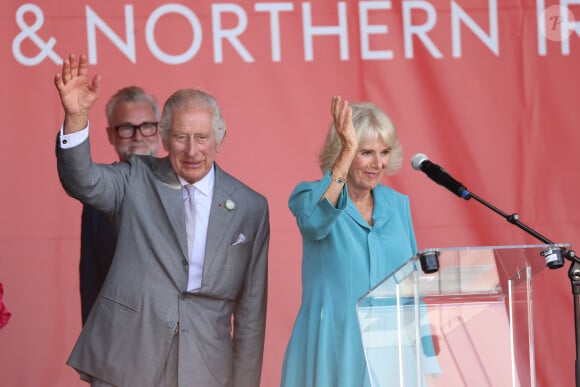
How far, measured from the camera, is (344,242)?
12.6 ft

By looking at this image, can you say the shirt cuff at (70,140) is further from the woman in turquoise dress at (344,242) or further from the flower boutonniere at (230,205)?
the woman in turquoise dress at (344,242)

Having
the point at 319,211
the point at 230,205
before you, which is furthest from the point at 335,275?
the point at 230,205

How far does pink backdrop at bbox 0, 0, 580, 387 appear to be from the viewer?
5.19 metres

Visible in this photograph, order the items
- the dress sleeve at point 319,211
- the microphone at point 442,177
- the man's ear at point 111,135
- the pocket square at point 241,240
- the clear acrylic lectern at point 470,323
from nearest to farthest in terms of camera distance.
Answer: the clear acrylic lectern at point 470,323
the microphone at point 442,177
the dress sleeve at point 319,211
the pocket square at point 241,240
the man's ear at point 111,135

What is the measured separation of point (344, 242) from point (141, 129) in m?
1.39

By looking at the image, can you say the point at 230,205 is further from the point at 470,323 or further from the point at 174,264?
the point at 470,323

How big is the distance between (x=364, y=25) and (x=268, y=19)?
0.45m

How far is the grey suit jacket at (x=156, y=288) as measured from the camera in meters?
3.73

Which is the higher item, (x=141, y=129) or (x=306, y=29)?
(x=306, y=29)

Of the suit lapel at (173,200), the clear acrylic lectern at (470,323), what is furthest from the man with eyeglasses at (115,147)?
the clear acrylic lectern at (470,323)

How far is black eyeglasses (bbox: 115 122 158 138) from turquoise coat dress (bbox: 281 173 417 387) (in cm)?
116

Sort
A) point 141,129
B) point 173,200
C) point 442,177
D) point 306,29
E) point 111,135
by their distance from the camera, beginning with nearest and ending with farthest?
point 442,177
point 173,200
point 141,129
point 111,135
point 306,29

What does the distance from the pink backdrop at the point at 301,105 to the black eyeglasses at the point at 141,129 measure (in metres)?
0.36

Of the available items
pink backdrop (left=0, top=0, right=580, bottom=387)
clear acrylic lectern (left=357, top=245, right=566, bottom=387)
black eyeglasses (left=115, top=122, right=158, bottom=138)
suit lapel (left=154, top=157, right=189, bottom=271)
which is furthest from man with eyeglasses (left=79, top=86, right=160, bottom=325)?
clear acrylic lectern (left=357, top=245, right=566, bottom=387)
